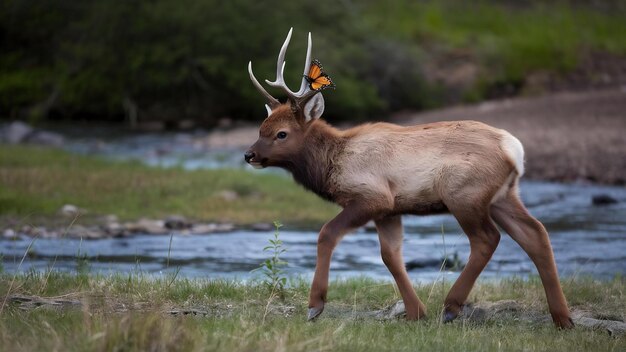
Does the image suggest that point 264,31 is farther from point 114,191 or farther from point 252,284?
point 252,284

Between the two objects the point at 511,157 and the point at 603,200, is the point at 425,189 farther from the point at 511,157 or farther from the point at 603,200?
the point at 603,200

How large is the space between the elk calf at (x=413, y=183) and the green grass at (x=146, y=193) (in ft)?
29.4

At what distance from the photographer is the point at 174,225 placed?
17.0 metres

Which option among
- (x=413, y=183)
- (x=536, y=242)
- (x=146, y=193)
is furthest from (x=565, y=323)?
(x=146, y=193)

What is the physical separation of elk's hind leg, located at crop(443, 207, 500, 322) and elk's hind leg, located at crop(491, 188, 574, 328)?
0.17 m

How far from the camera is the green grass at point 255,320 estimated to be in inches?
247

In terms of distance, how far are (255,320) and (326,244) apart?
100cm

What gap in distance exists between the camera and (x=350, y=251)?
50.4 ft

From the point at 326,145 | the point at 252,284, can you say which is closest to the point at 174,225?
the point at 252,284

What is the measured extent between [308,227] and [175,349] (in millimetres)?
11496

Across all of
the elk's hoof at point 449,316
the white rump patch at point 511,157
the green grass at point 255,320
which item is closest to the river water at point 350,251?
the green grass at point 255,320

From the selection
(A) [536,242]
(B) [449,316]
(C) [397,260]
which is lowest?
(B) [449,316]

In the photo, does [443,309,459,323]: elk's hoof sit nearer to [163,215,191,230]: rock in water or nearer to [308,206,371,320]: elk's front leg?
[308,206,371,320]: elk's front leg

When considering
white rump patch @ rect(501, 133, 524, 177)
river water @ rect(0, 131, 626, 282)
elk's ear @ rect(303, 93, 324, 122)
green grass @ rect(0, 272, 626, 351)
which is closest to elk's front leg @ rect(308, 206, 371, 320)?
green grass @ rect(0, 272, 626, 351)
